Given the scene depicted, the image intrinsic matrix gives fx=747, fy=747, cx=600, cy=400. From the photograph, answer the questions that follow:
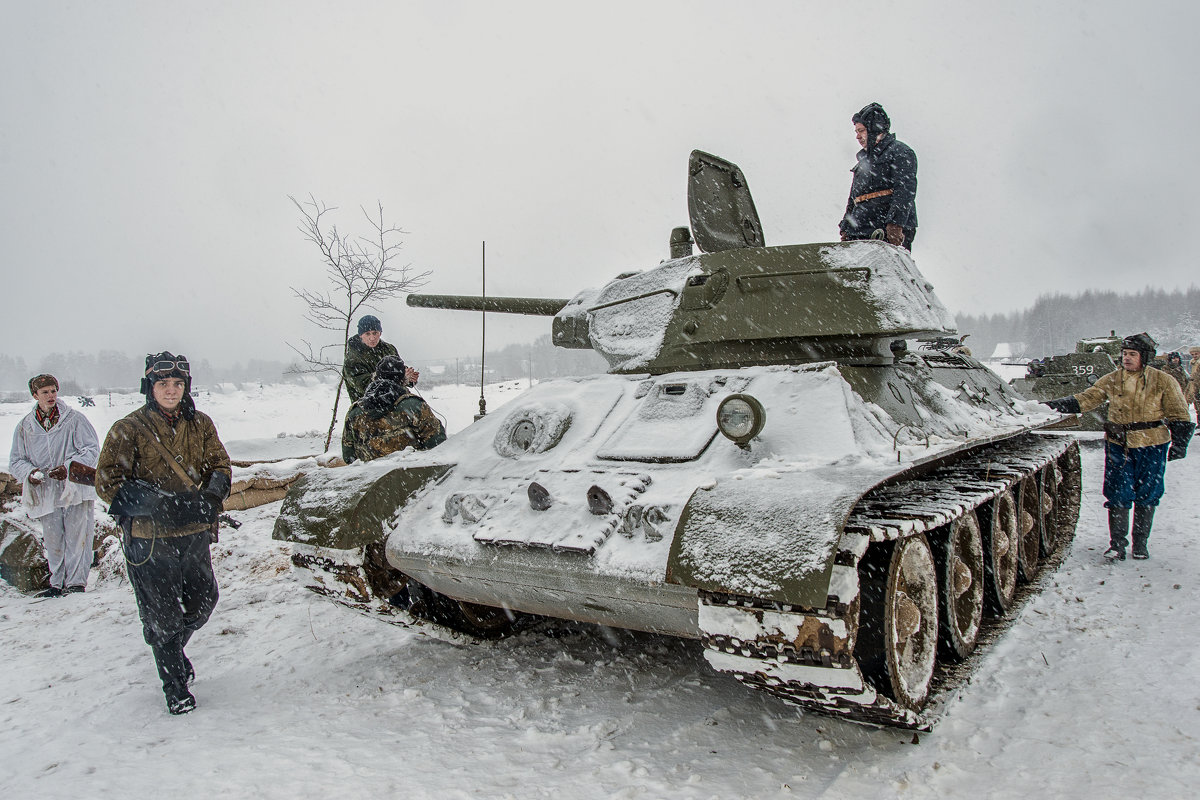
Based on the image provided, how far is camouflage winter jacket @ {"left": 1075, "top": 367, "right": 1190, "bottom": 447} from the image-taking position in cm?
585

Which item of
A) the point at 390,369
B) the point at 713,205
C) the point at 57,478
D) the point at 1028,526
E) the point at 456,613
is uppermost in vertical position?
the point at 713,205

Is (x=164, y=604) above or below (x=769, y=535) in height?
below

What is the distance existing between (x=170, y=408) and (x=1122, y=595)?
5855 millimetres

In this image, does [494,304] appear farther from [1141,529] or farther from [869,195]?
[1141,529]

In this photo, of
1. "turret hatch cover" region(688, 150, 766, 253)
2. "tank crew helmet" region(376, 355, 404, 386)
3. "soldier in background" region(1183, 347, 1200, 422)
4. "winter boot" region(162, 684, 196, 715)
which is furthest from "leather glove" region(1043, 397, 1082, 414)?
"soldier in background" region(1183, 347, 1200, 422)

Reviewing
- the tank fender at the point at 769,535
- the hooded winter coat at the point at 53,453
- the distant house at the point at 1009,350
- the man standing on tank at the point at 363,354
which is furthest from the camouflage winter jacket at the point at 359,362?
the distant house at the point at 1009,350

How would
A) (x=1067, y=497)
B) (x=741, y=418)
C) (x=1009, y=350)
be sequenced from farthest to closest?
(x=1009, y=350) < (x=1067, y=497) < (x=741, y=418)

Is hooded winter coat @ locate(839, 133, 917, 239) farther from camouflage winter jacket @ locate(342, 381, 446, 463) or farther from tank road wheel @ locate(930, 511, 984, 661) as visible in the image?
camouflage winter jacket @ locate(342, 381, 446, 463)

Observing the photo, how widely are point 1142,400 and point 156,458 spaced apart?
6861 mm

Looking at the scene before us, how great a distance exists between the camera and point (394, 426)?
17.0 ft

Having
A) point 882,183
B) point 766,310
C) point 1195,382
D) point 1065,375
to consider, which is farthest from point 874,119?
point 1195,382

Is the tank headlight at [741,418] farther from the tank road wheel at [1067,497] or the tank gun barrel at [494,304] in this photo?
the tank road wheel at [1067,497]

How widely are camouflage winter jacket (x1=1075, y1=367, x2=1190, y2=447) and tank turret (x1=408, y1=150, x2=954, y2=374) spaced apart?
1.91 m

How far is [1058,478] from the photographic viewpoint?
653 cm
